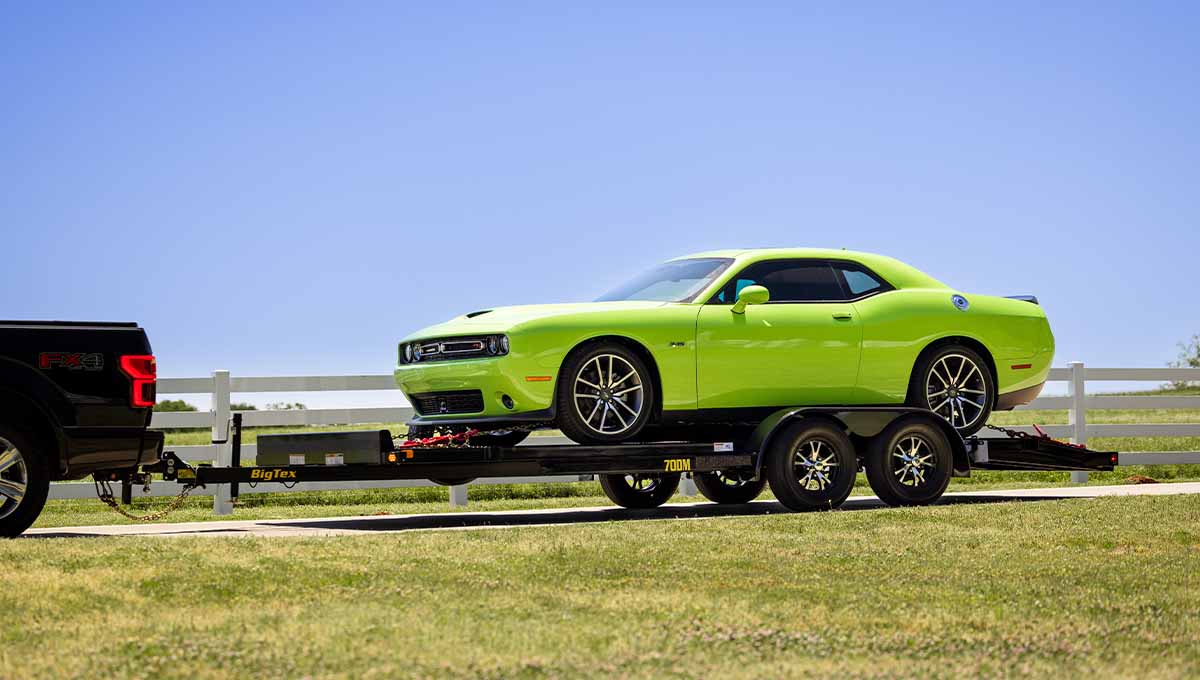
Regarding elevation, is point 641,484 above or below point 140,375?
below

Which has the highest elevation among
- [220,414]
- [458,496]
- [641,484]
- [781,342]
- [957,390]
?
[781,342]

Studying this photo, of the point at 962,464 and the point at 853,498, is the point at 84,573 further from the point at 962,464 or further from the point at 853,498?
the point at 853,498

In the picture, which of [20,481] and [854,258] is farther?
[854,258]

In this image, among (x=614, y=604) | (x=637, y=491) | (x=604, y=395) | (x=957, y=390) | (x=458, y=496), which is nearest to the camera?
(x=614, y=604)

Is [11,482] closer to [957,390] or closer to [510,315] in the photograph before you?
[510,315]

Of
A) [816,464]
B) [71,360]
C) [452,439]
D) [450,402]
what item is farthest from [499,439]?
[71,360]

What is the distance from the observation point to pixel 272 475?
11938 millimetres

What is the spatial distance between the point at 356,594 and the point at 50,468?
3795 millimetres

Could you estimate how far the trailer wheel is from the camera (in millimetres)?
13336

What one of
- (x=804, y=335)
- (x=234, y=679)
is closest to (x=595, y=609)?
(x=234, y=679)

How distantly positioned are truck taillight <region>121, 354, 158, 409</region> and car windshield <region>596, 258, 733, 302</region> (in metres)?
4.39

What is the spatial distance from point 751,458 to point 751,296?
1.57 m

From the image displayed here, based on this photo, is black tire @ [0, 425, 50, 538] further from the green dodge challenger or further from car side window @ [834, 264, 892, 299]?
car side window @ [834, 264, 892, 299]

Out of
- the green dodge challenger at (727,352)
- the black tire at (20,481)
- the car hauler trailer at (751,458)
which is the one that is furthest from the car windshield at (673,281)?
the black tire at (20,481)
